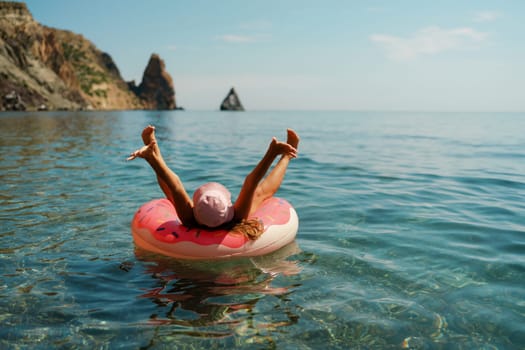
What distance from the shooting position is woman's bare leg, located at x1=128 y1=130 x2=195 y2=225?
4484 millimetres

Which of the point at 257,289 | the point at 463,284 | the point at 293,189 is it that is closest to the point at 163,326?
the point at 257,289

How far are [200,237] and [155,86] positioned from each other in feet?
500

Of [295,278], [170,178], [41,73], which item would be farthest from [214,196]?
[41,73]

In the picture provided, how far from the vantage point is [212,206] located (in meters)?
4.77

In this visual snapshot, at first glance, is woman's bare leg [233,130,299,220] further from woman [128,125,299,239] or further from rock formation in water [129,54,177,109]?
rock formation in water [129,54,177,109]

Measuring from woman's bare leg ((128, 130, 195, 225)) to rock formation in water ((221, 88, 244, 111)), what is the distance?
153m

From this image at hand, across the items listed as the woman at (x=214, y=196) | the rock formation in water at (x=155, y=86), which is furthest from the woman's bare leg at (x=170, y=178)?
the rock formation in water at (x=155, y=86)

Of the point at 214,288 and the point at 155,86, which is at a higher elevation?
the point at 155,86

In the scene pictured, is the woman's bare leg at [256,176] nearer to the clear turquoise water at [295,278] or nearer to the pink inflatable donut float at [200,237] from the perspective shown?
the pink inflatable donut float at [200,237]

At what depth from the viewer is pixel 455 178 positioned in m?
10.9

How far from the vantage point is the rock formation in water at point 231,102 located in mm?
155375

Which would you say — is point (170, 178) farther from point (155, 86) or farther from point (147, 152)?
point (155, 86)

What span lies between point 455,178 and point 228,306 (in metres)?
8.90

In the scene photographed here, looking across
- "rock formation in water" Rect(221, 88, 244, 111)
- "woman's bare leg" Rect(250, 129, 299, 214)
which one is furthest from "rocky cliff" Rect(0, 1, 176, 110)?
"woman's bare leg" Rect(250, 129, 299, 214)
